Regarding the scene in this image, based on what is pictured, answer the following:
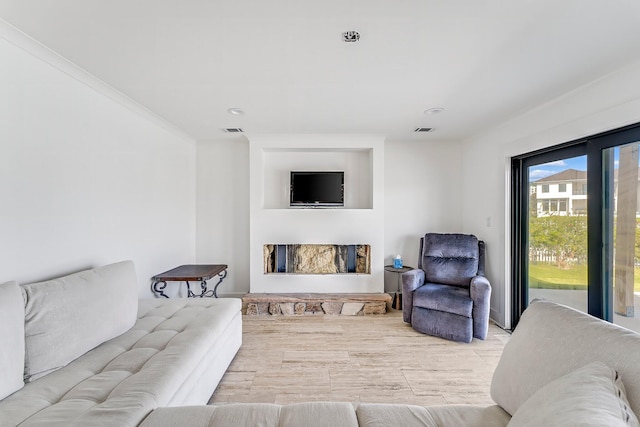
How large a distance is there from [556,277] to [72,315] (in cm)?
386

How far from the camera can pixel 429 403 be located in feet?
6.26

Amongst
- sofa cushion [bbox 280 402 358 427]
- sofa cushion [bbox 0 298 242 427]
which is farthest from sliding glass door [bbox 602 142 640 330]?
sofa cushion [bbox 0 298 242 427]

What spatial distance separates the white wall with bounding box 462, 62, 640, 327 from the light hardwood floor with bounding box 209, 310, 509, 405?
0.87 metres

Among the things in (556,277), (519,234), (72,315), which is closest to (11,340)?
(72,315)

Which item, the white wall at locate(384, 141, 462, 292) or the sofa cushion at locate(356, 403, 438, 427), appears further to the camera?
the white wall at locate(384, 141, 462, 292)

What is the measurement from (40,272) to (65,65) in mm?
1395

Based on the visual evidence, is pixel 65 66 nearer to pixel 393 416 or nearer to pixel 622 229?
pixel 393 416

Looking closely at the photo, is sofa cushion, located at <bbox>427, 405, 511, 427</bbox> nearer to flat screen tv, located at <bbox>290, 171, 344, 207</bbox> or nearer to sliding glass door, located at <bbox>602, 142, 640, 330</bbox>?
sliding glass door, located at <bbox>602, 142, 640, 330</bbox>

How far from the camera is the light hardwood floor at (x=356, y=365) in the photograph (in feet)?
6.54

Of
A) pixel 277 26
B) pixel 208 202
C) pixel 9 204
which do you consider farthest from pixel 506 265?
pixel 9 204

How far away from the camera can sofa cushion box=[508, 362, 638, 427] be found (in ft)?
2.23

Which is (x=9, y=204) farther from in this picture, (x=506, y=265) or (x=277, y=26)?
(x=506, y=265)

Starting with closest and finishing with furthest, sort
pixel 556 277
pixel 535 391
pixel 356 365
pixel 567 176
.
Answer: pixel 535 391, pixel 356 365, pixel 567 176, pixel 556 277

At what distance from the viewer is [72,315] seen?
155cm
